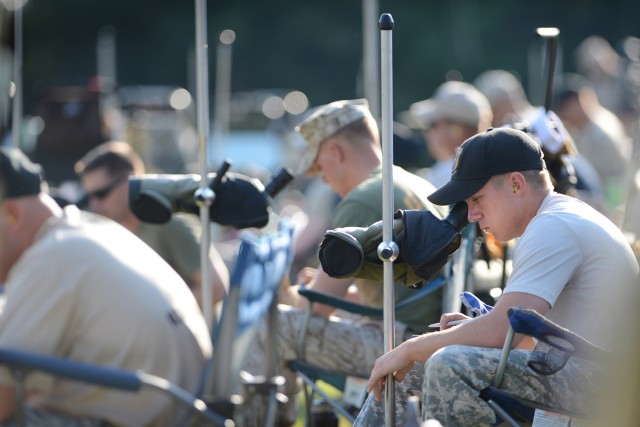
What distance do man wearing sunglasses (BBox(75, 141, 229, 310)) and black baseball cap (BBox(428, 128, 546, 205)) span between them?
313 cm

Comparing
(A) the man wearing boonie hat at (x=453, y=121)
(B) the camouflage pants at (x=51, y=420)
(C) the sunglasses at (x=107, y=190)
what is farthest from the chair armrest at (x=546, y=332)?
(A) the man wearing boonie hat at (x=453, y=121)

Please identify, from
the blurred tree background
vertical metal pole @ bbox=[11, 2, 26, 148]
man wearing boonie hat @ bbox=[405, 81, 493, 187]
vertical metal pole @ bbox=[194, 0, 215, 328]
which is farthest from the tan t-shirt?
the blurred tree background

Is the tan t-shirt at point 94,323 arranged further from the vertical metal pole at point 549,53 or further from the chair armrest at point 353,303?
the vertical metal pole at point 549,53

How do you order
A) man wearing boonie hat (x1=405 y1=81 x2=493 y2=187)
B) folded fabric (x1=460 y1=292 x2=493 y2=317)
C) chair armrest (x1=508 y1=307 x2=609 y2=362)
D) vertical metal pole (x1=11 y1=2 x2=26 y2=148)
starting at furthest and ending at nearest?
1. man wearing boonie hat (x1=405 y1=81 x2=493 y2=187)
2. vertical metal pole (x1=11 y1=2 x2=26 y2=148)
3. folded fabric (x1=460 y1=292 x2=493 y2=317)
4. chair armrest (x1=508 y1=307 x2=609 y2=362)

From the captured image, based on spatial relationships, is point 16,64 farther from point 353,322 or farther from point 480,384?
point 480,384

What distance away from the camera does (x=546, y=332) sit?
11.8 ft

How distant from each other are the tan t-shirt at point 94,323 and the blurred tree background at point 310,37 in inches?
849

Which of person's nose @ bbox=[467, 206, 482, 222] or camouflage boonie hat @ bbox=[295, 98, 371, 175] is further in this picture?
camouflage boonie hat @ bbox=[295, 98, 371, 175]

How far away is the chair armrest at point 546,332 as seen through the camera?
3.57m

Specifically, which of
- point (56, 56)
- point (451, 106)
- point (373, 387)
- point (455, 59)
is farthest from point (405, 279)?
point (56, 56)

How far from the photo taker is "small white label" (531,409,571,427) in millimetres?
3750

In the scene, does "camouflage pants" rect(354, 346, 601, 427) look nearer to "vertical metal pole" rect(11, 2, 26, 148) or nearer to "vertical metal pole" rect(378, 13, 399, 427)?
"vertical metal pole" rect(378, 13, 399, 427)

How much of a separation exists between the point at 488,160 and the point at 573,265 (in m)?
0.42

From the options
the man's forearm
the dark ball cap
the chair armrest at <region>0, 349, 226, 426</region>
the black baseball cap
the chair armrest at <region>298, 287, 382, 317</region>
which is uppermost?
the black baseball cap
